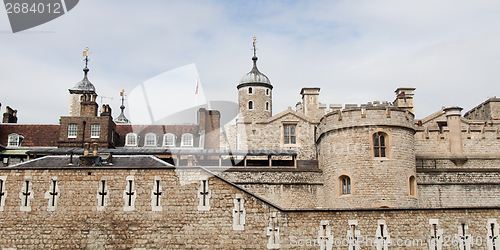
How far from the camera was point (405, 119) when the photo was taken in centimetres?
2756

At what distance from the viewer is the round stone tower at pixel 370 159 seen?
2612 cm

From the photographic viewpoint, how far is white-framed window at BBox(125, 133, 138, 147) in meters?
41.0

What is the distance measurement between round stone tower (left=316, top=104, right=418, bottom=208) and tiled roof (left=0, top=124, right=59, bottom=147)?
23954mm

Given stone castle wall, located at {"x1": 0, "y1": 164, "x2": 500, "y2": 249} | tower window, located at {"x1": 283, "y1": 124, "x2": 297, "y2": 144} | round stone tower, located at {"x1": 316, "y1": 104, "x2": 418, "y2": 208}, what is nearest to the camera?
stone castle wall, located at {"x1": 0, "y1": 164, "x2": 500, "y2": 249}

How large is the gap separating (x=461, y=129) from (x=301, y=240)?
19059 millimetres

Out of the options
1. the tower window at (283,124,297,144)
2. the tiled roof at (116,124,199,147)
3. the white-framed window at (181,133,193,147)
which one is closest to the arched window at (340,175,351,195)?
the tower window at (283,124,297,144)

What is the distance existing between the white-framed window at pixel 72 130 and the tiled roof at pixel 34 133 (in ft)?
7.78

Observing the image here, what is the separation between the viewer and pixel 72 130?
39.1m

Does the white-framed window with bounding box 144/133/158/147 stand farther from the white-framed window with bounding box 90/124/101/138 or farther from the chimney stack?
the chimney stack

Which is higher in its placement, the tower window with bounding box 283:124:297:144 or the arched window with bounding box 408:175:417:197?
the tower window with bounding box 283:124:297:144

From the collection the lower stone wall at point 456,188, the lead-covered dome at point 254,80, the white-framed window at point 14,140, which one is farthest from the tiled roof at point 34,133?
the lower stone wall at point 456,188

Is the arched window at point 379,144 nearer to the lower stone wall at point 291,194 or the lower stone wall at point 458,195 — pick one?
the lower stone wall at point 458,195

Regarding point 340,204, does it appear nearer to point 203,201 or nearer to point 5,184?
point 203,201

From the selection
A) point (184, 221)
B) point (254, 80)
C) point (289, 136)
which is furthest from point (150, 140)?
point (184, 221)
